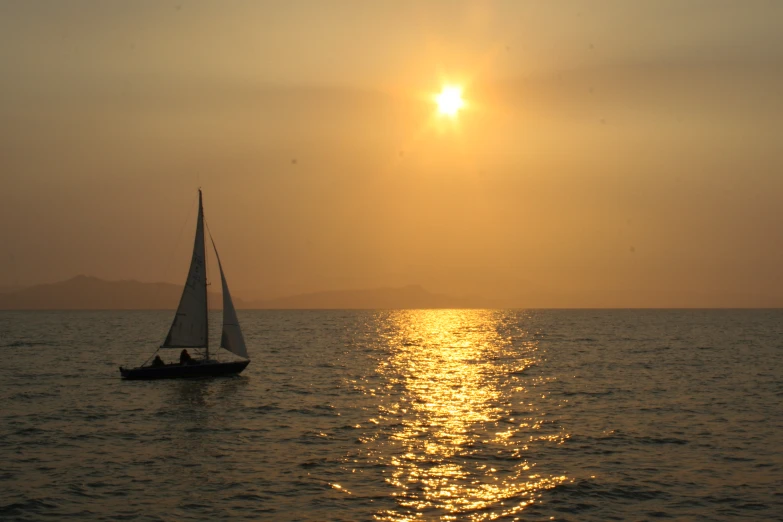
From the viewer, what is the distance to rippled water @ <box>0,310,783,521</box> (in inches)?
929

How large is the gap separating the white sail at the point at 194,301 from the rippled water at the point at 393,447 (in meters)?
3.71

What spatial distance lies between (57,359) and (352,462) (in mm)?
62279

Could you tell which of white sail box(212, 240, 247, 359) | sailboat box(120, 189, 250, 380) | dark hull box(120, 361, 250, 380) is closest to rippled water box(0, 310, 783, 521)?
dark hull box(120, 361, 250, 380)

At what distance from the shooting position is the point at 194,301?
5581 centimetres

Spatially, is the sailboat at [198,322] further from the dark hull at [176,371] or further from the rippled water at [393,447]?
the rippled water at [393,447]

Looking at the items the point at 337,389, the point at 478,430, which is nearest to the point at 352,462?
the point at 478,430

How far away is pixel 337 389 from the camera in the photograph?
173 ft

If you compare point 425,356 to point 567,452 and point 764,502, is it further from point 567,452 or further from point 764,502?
point 764,502

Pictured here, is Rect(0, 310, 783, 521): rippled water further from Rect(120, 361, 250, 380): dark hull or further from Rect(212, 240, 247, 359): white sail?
Rect(212, 240, 247, 359): white sail

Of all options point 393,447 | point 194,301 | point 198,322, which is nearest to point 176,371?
point 198,322

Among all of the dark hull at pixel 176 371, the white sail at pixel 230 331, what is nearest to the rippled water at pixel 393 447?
the dark hull at pixel 176 371

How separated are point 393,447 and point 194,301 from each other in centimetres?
2890

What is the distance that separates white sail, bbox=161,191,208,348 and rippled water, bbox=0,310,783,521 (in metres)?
3.71

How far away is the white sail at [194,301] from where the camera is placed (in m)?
55.6
